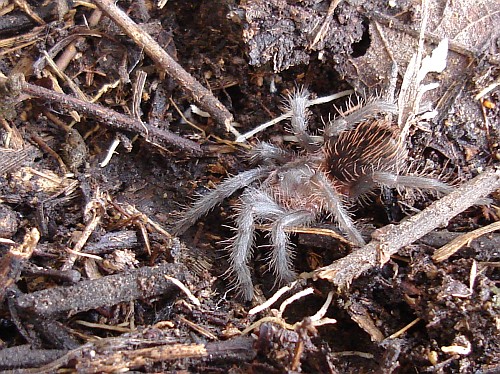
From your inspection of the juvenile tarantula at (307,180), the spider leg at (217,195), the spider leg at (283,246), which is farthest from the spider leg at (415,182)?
the spider leg at (217,195)

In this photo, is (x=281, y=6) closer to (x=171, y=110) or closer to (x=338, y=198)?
(x=171, y=110)

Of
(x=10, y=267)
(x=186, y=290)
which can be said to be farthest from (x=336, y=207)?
(x=10, y=267)

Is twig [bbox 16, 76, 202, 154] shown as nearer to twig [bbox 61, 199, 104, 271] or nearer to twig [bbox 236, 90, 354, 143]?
twig [bbox 236, 90, 354, 143]

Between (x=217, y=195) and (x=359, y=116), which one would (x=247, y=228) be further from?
(x=359, y=116)

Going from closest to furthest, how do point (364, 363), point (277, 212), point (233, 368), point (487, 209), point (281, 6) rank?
point (233, 368)
point (364, 363)
point (487, 209)
point (281, 6)
point (277, 212)

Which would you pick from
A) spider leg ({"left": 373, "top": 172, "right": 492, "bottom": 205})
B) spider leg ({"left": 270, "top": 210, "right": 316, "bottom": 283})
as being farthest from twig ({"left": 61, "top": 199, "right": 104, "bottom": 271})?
spider leg ({"left": 373, "top": 172, "right": 492, "bottom": 205})

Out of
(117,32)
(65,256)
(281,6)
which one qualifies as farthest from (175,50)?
(65,256)
